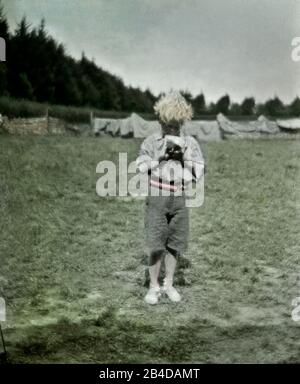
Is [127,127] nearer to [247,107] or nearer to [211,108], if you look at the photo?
[211,108]

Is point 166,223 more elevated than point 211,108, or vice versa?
point 211,108

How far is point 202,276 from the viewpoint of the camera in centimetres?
420

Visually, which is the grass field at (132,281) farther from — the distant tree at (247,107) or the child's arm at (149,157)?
the distant tree at (247,107)

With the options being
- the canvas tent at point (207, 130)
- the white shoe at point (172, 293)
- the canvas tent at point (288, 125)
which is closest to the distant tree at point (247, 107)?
the canvas tent at point (288, 125)

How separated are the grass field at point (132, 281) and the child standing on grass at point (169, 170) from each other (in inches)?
21.5

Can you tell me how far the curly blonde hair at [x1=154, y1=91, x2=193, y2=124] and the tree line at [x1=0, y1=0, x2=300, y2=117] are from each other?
2451mm

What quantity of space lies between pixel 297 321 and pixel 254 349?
0.52 metres

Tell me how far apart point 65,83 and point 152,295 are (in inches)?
754

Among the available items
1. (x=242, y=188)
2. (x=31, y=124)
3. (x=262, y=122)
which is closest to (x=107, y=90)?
(x=262, y=122)

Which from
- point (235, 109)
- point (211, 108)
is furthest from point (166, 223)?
point (235, 109)

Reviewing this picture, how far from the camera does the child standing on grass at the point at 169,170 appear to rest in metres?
3.40

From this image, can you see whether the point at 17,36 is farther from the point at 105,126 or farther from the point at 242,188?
the point at 105,126

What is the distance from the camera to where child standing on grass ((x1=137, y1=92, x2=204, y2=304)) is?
11.1 feet

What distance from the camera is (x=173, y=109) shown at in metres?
3.33
